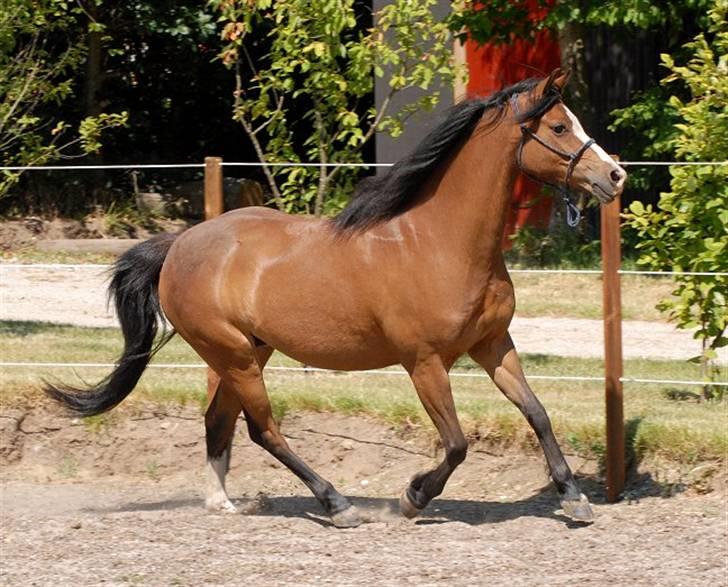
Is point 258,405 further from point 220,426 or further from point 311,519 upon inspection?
point 311,519

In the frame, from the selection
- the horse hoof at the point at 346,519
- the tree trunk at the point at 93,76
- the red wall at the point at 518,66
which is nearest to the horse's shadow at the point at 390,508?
the horse hoof at the point at 346,519

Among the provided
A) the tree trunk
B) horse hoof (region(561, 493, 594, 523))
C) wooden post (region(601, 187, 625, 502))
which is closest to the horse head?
wooden post (region(601, 187, 625, 502))

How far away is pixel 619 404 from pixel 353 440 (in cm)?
169

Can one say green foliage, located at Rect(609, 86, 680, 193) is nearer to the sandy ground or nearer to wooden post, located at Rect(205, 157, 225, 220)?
the sandy ground

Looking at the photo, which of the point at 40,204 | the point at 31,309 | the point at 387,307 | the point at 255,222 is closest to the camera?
the point at 387,307

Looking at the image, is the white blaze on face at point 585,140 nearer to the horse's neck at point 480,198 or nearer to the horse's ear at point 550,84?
the horse's ear at point 550,84

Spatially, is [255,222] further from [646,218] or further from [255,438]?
[646,218]

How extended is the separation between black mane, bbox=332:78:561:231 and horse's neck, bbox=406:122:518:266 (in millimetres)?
88

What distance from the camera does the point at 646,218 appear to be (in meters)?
8.50

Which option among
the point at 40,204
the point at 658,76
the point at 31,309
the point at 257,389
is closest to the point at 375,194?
the point at 257,389

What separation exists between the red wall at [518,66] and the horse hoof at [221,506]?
7.58 metres

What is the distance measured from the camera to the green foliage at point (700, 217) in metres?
8.26

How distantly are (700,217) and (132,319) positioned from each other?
132 inches

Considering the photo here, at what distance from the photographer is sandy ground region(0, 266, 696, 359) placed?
10.8 m
